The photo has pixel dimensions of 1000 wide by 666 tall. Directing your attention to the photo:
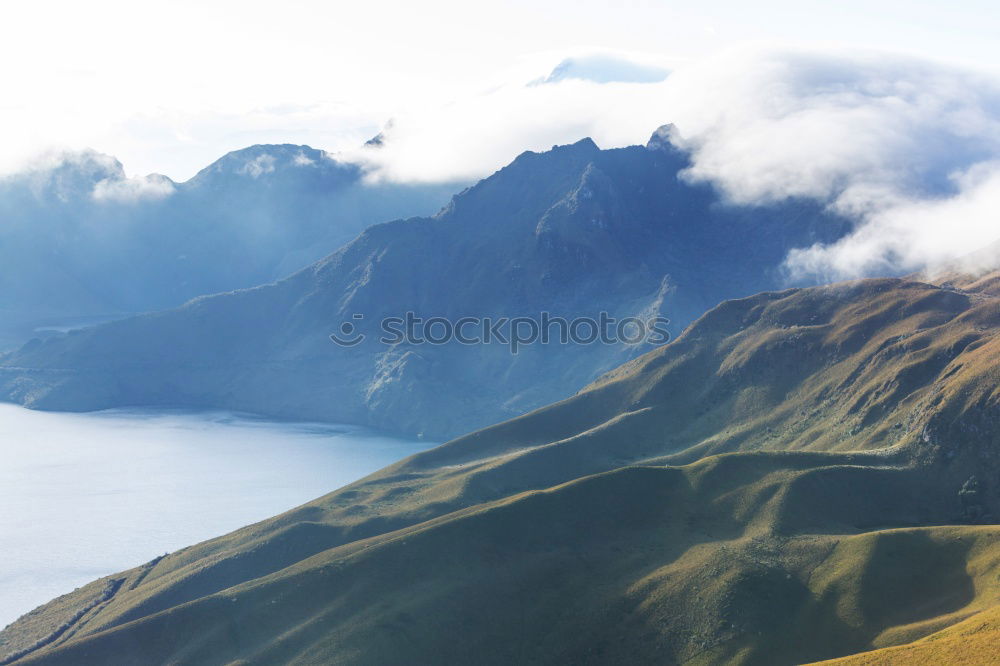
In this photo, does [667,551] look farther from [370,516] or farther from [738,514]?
[370,516]

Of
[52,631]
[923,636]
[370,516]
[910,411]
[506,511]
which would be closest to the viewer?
[923,636]

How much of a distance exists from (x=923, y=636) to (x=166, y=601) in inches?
4304

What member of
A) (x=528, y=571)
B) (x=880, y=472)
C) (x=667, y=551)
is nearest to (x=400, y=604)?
(x=528, y=571)

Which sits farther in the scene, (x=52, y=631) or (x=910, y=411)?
(x=910, y=411)

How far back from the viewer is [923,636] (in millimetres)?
107875

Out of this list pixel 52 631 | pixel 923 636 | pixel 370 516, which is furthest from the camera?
pixel 370 516

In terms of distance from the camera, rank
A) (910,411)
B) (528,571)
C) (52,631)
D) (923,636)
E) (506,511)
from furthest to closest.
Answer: (910,411), (52,631), (506,511), (528,571), (923,636)

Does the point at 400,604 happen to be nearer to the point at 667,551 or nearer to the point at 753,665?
the point at 667,551

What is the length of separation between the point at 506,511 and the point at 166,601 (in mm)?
55431

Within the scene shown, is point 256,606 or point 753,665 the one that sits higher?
Result: point 256,606

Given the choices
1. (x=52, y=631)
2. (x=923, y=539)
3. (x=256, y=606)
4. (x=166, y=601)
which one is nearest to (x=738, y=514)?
(x=923, y=539)

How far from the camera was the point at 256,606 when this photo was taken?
13900 cm

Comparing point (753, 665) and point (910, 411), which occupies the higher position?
point (910, 411)

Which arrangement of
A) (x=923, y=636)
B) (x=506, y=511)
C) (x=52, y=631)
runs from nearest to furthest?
1. (x=923, y=636)
2. (x=506, y=511)
3. (x=52, y=631)
